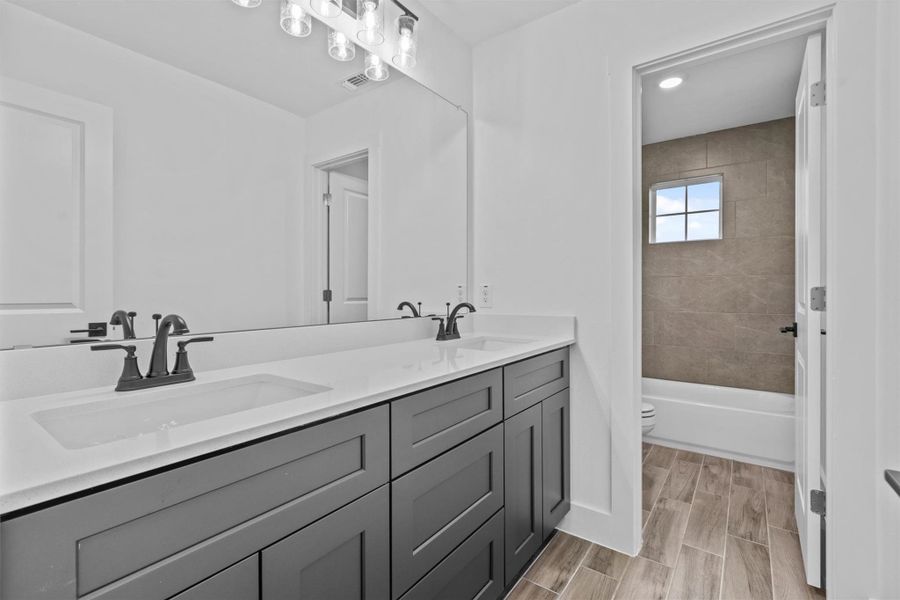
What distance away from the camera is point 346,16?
5.31 feet

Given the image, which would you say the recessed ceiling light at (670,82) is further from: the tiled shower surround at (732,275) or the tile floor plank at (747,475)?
the tile floor plank at (747,475)

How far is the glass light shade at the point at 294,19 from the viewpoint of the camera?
1.44 metres

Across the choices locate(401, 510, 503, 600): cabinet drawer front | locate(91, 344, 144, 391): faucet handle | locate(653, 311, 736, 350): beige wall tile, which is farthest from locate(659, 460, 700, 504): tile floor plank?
locate(91, 344, 144, 391): faucet handle

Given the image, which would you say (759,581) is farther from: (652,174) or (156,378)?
(652,174)

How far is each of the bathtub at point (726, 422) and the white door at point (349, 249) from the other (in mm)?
2385

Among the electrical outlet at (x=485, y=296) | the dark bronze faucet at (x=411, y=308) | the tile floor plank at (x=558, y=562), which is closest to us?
the tile floor plank at (x=558, y=562)

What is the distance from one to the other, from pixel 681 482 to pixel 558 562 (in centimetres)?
113

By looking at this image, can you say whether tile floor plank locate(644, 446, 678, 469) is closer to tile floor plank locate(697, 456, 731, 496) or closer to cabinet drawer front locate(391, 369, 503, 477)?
tile floor plank locate(697, 456, 731, 496)

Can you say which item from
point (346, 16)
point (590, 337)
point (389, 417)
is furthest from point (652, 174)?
point (389, 417)

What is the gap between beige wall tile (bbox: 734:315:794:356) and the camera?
295cm

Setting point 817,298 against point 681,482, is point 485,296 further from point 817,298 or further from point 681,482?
point 681,482

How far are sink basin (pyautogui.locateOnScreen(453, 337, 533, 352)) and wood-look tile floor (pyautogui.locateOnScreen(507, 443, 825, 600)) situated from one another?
877 millimetres

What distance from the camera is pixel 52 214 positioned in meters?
0.94

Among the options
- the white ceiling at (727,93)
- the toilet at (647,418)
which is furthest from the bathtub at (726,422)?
the white ceiling at (727,93)
